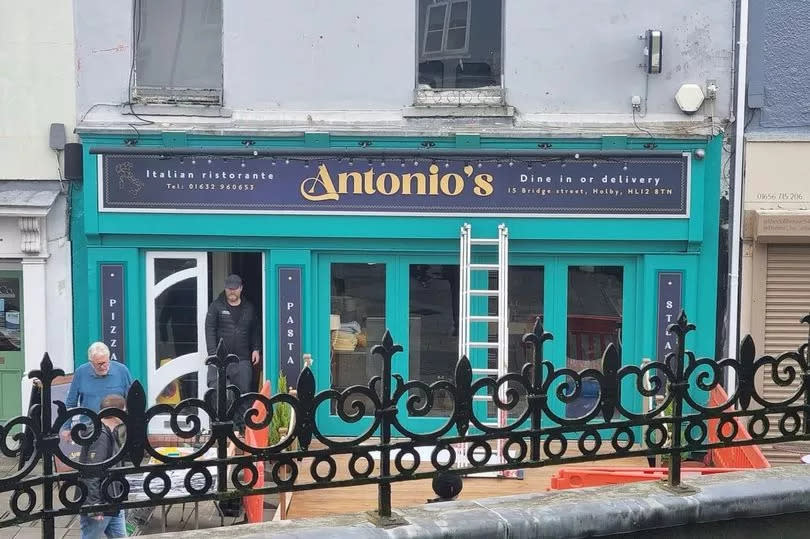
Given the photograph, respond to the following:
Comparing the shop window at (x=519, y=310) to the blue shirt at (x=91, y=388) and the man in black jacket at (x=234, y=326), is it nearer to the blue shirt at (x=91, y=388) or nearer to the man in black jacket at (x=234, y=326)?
the man in black jacket at (x=234, y=326)

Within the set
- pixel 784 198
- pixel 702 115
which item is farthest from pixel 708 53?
pixel 784 198

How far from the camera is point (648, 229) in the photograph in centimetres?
1187

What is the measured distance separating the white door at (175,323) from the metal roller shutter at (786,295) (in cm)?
592

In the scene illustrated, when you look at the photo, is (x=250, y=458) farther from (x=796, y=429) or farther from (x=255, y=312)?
(x=255, y=312)

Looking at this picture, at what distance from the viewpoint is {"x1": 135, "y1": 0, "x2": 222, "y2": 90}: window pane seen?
1229 cm

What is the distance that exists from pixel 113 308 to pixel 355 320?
8.42ft

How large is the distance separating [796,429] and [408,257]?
715 cm

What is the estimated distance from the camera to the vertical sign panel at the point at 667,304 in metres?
11.9

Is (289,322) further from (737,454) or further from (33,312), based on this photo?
(737,454)

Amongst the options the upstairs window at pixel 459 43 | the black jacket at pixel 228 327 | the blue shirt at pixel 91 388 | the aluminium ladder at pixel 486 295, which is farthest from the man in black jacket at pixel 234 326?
the upstairs window at pixel 459 43

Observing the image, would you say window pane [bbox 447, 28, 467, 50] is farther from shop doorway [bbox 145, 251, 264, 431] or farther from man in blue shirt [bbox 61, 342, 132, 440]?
man in blue shirt [bbox 61, 342, 132, 440]

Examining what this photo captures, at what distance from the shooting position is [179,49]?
12312 mm

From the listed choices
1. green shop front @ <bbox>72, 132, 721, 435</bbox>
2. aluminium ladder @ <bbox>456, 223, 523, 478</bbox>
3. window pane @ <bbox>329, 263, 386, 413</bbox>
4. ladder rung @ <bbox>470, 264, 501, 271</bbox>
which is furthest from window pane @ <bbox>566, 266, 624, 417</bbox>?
window pane @ <bbox>329, 263, 386, 413</bbox>

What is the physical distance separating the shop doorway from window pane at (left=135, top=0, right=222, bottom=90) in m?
1.90
